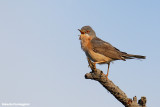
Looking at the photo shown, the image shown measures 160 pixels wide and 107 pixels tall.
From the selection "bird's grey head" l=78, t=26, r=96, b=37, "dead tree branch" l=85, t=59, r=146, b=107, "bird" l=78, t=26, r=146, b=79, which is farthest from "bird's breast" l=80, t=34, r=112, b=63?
"dead tree branch" l=85, t=59, r=146, b=107

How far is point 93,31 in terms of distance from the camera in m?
11.4

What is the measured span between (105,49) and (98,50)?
0.52 m

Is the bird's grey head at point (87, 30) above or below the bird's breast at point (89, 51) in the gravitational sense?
above

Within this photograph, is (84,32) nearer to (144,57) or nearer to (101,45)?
(101,45)

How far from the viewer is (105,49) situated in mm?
10781

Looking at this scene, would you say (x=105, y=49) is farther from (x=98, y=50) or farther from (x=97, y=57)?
(x=97, y=57)

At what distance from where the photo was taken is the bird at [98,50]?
10352 mm

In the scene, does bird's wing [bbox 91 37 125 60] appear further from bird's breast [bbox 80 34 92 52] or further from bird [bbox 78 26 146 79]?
bird's breast [bbox 80 34 92 52]

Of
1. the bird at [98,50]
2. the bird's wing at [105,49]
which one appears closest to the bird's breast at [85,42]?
the bird at [98,50]

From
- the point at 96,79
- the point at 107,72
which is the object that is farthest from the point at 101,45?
the point at 96,79

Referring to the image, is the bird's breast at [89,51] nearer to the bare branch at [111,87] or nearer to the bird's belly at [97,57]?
the bird's belly at [97,57]

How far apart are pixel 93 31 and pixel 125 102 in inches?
159

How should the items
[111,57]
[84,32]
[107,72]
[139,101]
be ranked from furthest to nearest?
[84,32], [111,57], [107,72], [139,101]

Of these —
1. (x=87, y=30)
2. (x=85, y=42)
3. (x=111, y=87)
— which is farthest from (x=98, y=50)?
(x=111, y=87)
